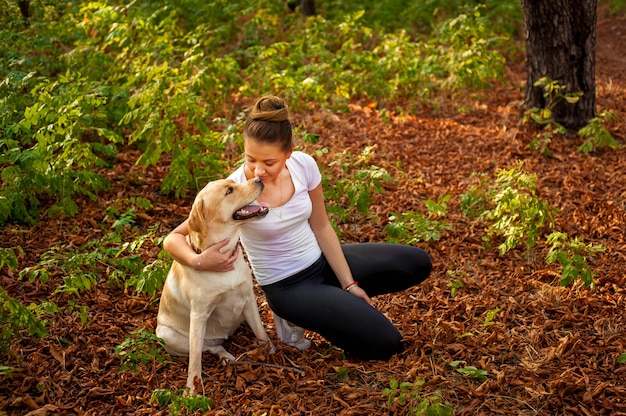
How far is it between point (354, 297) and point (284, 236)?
0.62 meters

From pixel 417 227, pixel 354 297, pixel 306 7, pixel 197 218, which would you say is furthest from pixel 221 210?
pixel 306 7

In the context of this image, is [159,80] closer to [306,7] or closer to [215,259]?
[215,259]

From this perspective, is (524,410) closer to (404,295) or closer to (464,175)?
(404,295)

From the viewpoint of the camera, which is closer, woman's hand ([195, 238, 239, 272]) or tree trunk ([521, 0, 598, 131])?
woman's hand ([195, 238, 239, 272])

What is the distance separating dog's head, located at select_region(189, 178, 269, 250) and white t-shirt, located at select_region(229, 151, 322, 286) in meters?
0.15

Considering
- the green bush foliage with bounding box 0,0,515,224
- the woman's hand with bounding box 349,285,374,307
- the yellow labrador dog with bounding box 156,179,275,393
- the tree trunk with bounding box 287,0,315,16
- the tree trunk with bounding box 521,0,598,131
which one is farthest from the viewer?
the tree trunk with bounding box 287,0,315,16

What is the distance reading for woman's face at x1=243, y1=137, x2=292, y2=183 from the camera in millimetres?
3732

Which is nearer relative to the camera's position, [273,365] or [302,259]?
[273,365]

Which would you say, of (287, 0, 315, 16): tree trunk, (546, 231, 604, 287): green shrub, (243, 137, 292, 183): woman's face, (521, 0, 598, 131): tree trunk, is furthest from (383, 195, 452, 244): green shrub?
(287, 0, 315, 16): tree trunk

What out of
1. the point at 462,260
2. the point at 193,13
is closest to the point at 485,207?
the point at 462,260

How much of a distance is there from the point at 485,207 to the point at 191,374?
3.41 meters

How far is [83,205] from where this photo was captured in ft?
19.3

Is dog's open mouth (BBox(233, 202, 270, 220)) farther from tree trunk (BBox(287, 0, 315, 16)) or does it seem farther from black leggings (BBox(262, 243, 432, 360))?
tree trunk (BBox(287, 0, 315, 16))

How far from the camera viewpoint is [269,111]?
373cm
